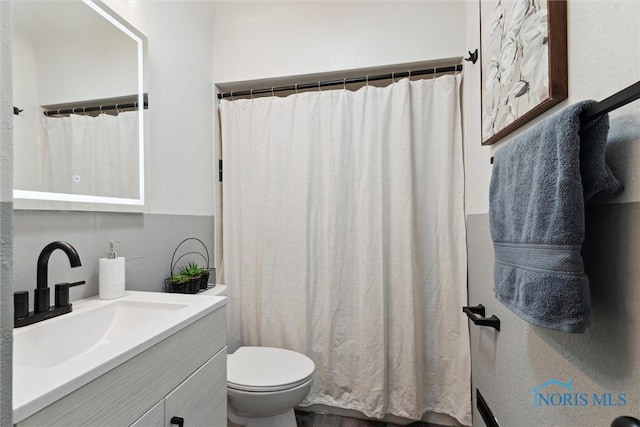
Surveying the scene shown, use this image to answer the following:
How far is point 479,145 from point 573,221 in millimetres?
899

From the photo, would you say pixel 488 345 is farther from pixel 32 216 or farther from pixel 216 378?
pixel 32 216

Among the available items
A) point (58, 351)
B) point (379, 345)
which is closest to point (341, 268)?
point (379, 345)

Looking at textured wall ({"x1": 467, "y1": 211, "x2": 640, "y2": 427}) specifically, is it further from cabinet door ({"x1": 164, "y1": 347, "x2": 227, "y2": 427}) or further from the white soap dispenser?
Result: the white soap dispenser

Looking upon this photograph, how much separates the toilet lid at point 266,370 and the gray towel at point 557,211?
1.06 metres

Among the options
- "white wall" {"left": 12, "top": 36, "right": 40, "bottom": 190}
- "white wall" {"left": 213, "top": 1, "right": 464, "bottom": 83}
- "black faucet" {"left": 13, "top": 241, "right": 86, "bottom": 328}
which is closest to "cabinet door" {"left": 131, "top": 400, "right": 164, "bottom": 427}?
"black faucet" {"left": 13, "top": 241, "right": 86, "bottom": 328}

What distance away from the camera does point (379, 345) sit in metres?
1.67

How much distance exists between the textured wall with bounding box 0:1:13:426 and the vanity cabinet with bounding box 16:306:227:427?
0.31 meters

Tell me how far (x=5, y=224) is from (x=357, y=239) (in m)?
1.58

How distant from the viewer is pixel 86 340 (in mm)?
912

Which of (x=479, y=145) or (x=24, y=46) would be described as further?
(x=479, y=145)

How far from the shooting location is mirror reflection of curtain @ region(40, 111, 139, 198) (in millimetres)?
965

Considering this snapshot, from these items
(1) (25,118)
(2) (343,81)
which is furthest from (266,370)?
(2) (343,81)

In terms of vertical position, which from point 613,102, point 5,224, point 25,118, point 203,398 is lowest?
point 203,398

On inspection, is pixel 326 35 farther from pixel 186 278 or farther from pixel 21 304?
pixel 21 304
